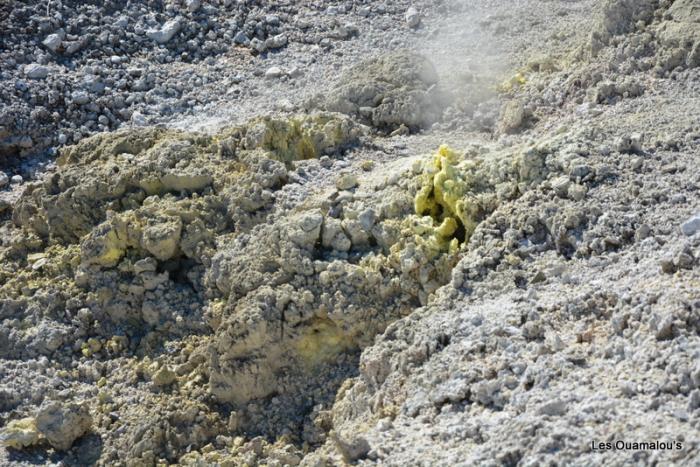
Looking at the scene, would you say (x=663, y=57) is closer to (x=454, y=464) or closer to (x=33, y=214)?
(x=454, y=464)

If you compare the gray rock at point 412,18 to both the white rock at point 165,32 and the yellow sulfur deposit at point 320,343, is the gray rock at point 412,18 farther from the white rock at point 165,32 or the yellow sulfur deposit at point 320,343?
the yellow sulfur deposit at point 320,343

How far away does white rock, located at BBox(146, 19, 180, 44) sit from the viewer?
500 inches

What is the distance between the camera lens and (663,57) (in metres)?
8.83

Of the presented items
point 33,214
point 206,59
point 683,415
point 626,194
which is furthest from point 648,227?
point 206,59

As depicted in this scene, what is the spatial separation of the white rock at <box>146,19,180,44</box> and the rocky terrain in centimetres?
151

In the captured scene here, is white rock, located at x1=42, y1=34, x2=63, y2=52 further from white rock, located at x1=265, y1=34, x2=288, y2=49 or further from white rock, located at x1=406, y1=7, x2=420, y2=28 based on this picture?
white rock, located at x1=406, y1=7, x2=420, y2=28

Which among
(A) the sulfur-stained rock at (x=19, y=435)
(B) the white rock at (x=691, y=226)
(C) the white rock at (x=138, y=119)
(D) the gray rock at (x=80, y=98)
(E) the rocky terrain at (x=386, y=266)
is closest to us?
(E) the rocky terrain at (x=386, y=266)

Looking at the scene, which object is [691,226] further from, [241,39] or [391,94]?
[241,39]

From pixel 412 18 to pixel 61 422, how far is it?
6.37 meters

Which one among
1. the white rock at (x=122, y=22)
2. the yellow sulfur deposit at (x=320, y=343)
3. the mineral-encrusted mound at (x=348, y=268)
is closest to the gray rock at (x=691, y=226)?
the mineral-encrusted mound at (x=348, y=268)

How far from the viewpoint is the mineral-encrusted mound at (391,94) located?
10.1 metres

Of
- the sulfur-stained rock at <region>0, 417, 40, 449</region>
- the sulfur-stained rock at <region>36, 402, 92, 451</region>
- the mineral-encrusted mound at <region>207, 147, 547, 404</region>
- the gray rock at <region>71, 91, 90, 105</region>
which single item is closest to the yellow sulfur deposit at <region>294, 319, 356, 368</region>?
the mineral-encrusted mound at <region>207, 147, 547, 404</region>

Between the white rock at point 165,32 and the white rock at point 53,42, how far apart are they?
3.27ft

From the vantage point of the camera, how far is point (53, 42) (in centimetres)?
1238
